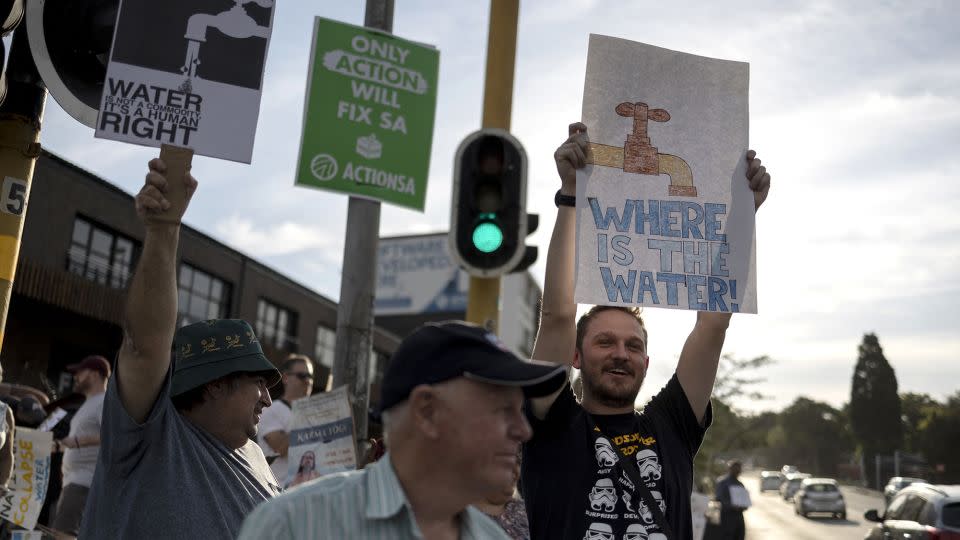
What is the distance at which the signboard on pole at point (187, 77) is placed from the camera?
2988mm

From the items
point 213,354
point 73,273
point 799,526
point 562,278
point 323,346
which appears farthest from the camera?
point 323,346

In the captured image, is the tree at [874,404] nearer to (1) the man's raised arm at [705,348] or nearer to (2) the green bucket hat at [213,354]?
(1) the man's raised arm at [705,348]

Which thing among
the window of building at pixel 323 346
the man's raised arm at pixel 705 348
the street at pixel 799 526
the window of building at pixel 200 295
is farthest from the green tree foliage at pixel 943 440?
the man's raised arm at pixel 705 348

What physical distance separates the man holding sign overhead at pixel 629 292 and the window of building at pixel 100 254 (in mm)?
21919

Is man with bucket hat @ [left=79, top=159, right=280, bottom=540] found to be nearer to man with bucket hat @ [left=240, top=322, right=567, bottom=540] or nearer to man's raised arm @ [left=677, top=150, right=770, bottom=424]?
man with bucket hat @ [left=240, top=322, right=567, bottom=540]

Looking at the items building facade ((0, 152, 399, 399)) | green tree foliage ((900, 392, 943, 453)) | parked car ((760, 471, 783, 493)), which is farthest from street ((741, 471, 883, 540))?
green tree foliage ((900, 392, 943, 453))

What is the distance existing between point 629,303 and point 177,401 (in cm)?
161

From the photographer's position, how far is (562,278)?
3430 mm

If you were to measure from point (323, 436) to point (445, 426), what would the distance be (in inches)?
176

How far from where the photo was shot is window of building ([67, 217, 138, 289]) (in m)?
23.5

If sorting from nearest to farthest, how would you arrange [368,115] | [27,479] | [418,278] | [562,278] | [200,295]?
1. [562,278]
2. [368,115]
3. [27,479]
4. [200,295]
5. [418,278]

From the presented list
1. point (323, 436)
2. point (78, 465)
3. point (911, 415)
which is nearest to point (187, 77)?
point (323, 436)

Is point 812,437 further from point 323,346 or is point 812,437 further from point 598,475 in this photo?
point 598,475

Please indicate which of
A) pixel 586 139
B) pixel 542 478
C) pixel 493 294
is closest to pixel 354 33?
pixel 493 294
